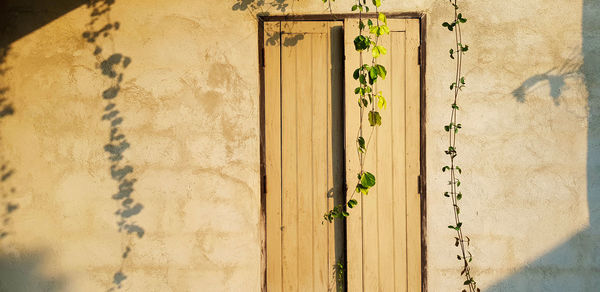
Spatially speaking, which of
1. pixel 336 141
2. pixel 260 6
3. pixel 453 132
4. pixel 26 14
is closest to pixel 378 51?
pixel 336 141

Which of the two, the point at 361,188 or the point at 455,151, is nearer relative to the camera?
the point at 361,188

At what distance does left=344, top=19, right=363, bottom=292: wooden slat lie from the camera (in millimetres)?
2949

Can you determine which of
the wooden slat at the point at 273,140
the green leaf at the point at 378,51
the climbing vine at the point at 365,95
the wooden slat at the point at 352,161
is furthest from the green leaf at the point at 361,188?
the green leaf at the point at 378,51

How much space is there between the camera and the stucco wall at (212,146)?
2.94 m

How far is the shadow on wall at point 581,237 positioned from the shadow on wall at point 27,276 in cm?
306

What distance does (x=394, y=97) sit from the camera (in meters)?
2.97

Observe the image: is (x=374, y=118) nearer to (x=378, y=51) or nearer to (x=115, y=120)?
(x=378, y=51)

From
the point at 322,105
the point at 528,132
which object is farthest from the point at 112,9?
the point at 528,132

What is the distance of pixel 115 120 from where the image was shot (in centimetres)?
301

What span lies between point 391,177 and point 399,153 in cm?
17

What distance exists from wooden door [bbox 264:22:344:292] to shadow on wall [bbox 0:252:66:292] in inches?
60.4

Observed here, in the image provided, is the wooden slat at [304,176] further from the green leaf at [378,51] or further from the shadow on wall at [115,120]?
the shadow on wall at [115,120]

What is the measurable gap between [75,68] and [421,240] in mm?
2672

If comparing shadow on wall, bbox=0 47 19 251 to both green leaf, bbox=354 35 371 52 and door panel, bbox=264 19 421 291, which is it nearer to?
door panel, bbox=264 19 421 291
